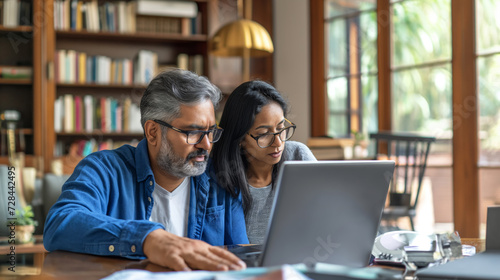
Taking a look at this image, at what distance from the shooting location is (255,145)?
6.04 ft

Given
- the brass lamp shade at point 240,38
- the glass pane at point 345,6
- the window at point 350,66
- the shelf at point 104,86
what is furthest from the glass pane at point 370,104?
the shelf at point 104,86

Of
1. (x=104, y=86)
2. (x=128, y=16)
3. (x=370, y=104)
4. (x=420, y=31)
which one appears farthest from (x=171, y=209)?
(x=128, y=16)

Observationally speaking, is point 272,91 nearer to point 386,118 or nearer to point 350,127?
point 386,118

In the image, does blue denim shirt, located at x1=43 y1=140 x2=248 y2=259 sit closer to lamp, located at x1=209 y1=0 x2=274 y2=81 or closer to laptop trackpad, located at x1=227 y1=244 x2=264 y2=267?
laptop trackpad, located at x1=227 y1=244 x2=264 y2=267

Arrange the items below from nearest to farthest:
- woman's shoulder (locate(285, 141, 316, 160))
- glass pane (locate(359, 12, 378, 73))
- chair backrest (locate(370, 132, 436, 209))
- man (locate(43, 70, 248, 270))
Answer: man (locate(43, 70, 248, 270)), woman's shoulder (locate(285, 141, 316, 160)), chair backrest (locate(370, 132, 436, 209)), glass pane (locate(359, 12, 378, 73))

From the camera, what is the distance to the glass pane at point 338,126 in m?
4.69

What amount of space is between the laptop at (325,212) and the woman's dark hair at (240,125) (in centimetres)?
69

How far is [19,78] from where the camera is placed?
4.48m

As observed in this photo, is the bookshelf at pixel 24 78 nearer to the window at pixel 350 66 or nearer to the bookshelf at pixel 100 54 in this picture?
the bookshelf at pixel 100 54

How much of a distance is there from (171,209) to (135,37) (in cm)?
350

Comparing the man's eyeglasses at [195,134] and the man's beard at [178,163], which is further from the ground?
the man's eyeglasses at [195,134]

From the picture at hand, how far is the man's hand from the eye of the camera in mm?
958

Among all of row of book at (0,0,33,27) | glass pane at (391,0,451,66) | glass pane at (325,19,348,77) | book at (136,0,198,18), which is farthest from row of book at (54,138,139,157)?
glass pane at (391,0,451,66)

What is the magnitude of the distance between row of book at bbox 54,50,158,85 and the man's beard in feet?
10.9
